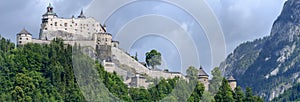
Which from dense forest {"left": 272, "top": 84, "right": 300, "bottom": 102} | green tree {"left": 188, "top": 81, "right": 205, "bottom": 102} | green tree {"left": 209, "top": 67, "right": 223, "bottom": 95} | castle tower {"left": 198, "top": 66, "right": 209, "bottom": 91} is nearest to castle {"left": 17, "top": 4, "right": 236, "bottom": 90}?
castle tower {"left": 198, "top": 66, "right": 209, "bottom": 91}

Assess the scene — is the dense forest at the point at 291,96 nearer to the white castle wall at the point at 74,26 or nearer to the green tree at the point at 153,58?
the green tree at the point at 153,58

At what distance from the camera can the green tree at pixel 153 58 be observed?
309ft

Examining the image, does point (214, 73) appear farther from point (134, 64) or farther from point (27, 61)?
point (27, 61)

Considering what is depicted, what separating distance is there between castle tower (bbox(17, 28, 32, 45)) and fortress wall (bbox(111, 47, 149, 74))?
33.2 feet

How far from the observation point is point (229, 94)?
266 feet

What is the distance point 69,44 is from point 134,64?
9241mm

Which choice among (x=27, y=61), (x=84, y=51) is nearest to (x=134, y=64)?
(x=84, y=51)

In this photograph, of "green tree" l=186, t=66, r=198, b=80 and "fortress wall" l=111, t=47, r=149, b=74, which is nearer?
"fortress wall" l=111, t=47, r=149, b=74

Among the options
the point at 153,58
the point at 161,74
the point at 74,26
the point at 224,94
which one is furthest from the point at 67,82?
the point at 153,58

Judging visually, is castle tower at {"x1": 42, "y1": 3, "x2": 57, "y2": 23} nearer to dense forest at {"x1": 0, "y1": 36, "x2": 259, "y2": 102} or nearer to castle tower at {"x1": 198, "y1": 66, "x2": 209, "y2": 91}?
dense forest at {"x1": 0, "y1": 36, "x2": 259, "y2": 102}

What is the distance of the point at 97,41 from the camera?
86.8 m

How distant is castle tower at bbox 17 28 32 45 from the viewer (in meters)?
84.1

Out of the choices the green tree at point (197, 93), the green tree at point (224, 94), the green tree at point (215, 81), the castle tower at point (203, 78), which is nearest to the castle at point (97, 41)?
the castle tower at point (203, 78)

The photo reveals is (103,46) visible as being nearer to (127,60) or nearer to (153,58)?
(127,60)
